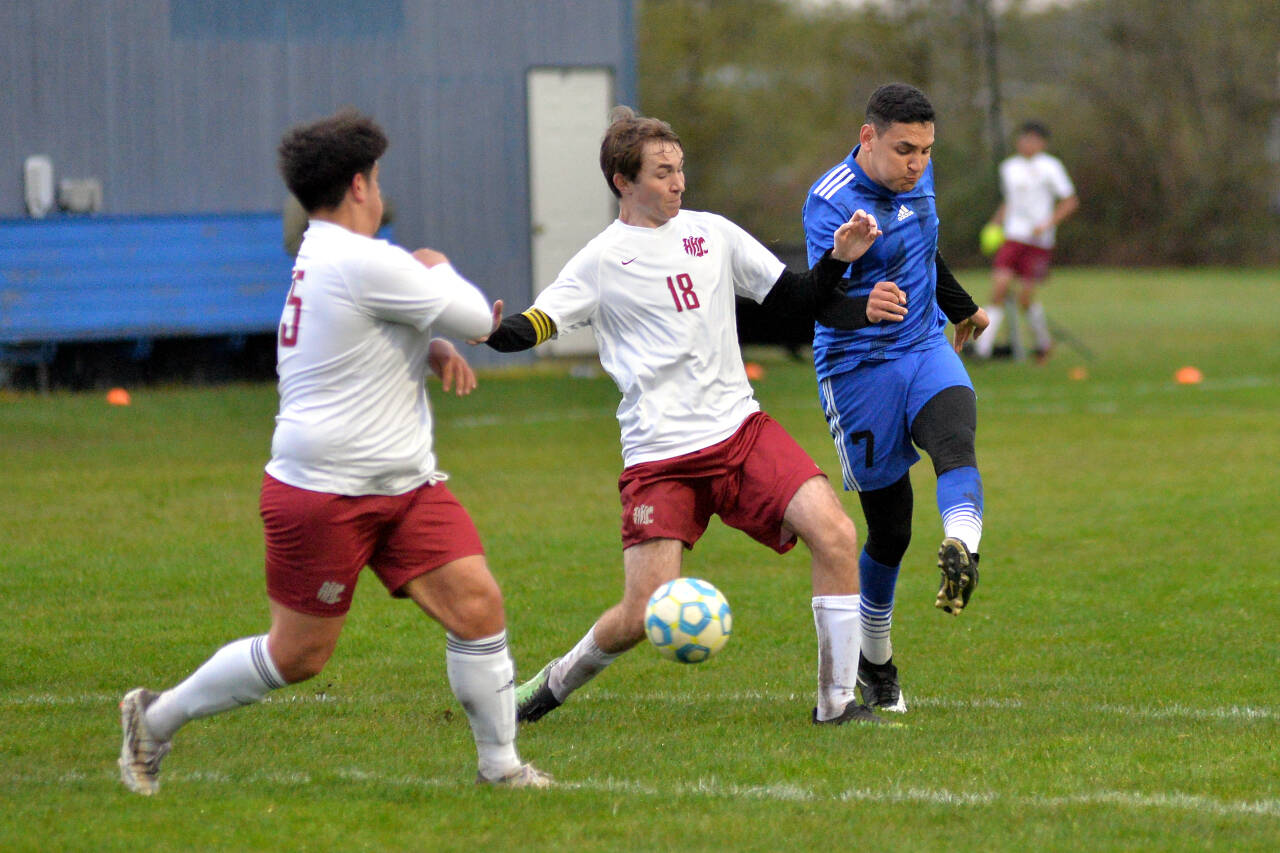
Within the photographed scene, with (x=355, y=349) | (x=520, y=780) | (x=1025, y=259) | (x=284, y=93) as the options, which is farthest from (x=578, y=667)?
(x=1025, y=259)

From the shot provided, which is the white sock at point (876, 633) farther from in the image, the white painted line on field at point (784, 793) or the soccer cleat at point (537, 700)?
the white painted line on field at point (784, 793)

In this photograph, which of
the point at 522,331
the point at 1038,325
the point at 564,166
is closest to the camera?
the point at 522,331

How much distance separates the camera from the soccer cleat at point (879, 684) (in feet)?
21.1

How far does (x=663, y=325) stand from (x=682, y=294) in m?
0.12

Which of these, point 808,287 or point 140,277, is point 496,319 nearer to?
point 808,287

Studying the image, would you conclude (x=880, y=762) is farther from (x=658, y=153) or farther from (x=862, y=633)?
(x=658, y=153)

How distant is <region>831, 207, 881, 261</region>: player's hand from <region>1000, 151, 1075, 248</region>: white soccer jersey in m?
15.1

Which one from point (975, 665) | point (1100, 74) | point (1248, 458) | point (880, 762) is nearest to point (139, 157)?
point (1248, 458)

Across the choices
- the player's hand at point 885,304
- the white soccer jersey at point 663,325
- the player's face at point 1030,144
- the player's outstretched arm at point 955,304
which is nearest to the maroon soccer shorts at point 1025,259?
the player's face at point 1030,144

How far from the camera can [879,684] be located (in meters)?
6.48

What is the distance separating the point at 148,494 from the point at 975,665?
21.4 ft

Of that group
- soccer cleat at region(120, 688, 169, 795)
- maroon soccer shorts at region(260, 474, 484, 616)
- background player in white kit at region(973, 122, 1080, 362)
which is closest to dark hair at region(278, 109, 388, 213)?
maroon soccer shorts at region(260, 474, 484, 616)

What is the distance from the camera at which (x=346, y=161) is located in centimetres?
486

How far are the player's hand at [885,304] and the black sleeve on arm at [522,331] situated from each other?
1.13m
